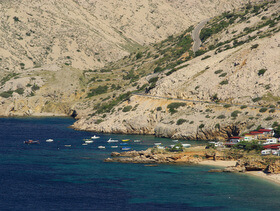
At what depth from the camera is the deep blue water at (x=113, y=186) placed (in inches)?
2336

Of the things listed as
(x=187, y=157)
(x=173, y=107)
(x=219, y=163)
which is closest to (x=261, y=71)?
(x=173, y=107)

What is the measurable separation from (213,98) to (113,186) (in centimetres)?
5915

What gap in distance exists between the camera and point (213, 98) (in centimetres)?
12144

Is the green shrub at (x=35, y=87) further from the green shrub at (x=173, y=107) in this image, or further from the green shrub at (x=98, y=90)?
the green shrub at (x=173, y=107)

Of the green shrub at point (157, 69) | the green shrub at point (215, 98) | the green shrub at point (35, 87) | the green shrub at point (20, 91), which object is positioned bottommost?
the green shrub at point (215, 98)

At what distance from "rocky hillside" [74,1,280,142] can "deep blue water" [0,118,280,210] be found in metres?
27.4

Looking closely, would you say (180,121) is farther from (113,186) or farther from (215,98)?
(113,186)

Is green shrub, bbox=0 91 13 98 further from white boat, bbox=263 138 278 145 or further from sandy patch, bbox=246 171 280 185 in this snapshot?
sandy patch, bbox=246 171 280 185

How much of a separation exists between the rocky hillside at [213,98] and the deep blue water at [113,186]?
1080 inches

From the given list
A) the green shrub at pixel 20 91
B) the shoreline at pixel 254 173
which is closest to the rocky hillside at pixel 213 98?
the shoreline at pixel 254 173

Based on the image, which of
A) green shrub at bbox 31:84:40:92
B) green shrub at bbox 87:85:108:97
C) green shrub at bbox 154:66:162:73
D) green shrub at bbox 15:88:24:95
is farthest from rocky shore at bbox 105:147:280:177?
green shrub at bbox 31:84:40:92

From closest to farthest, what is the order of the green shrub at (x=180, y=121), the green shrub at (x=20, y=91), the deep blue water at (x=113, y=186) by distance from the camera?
the deep blue water at (x=113, y=186) < the green shrub at (x=180, y=121) < the green shrub at (x=20, y=91)

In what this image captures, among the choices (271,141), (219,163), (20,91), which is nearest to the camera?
(219,163)

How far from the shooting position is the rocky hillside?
108 metres
